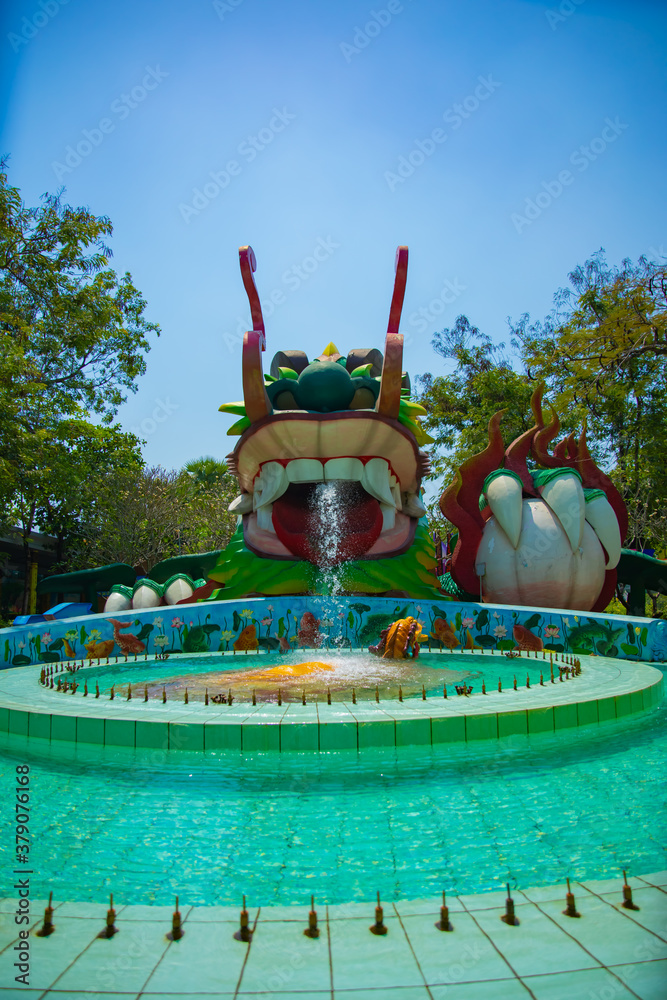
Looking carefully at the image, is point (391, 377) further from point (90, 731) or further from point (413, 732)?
point (90, 731)

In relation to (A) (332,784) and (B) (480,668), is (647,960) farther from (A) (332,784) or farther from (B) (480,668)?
(B) (480,668)

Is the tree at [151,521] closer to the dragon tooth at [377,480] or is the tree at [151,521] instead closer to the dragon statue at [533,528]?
the dragon tooth at [377,480]

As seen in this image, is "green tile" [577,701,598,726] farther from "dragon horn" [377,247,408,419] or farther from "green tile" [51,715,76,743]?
"dragon horn" [377,247,408,419]

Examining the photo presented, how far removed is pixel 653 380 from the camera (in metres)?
20.3

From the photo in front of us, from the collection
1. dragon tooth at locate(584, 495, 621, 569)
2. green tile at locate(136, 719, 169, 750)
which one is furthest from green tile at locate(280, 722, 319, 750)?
dragon tooth at locate(584, 495, 621, 569)

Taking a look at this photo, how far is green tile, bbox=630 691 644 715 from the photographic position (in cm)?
602

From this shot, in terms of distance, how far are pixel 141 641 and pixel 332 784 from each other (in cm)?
797

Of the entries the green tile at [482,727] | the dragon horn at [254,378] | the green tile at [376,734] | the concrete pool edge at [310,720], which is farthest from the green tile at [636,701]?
the dragon horn at [254,378]

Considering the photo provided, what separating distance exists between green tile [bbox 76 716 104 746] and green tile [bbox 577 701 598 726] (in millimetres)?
3560

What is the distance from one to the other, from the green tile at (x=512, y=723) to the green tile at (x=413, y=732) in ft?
1.92

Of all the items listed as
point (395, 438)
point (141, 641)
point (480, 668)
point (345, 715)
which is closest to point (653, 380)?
point (395, 438)

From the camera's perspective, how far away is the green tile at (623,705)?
19.1 feet

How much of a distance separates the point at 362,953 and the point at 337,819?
1.48 m

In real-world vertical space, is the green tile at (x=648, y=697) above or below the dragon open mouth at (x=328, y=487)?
below
